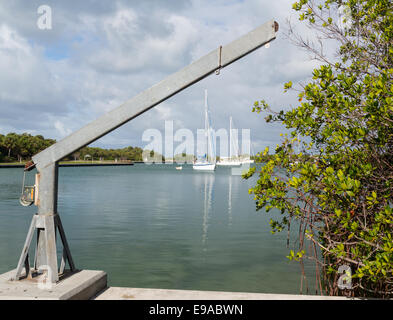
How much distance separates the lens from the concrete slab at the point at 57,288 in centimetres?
463

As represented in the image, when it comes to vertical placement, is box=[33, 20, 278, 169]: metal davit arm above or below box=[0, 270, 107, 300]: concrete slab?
above

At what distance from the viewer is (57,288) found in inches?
194

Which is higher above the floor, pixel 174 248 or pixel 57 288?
pixel 57 288

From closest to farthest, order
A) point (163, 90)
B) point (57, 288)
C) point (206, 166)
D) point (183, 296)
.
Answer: point (57, 288) → point (163, 90) → point (183, 296) → point (206, 166)

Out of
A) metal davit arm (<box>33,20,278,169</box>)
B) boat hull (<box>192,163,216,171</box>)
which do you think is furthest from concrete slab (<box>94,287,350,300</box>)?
boat hull (<box>192,163,216,171</box>)

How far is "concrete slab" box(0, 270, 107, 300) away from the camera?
4.63 m

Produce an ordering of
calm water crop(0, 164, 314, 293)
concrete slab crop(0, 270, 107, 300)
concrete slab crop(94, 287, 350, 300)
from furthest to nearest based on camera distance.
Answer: calm water crop(0, 164, 314, 293) < concrete slab crop(94, 287, 350, 300) < concrete slab crop(0, 270, 107, 300)

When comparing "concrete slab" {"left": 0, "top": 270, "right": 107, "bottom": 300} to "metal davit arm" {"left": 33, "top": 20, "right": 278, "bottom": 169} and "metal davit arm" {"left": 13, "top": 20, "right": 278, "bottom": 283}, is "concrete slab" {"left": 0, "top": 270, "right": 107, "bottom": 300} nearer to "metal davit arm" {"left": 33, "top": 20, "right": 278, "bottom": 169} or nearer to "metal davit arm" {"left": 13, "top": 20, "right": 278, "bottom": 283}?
"metal davit arm" {"left": 13, "top": 20, "right": 278, "bottom": 283}

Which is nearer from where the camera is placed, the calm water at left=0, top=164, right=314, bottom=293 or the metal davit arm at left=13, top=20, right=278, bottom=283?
the metal davit arm at left=13, top=20, right=278, bottom=283

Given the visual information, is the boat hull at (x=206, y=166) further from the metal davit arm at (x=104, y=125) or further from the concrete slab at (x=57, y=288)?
the metal davit arm at (x=104, y=125)

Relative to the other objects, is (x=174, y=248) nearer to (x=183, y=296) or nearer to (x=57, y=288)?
(x=183, y=296)

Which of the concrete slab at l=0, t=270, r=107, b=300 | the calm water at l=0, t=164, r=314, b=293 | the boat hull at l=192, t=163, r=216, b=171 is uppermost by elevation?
the boat hull at l=192, t=163, r=216, b=171

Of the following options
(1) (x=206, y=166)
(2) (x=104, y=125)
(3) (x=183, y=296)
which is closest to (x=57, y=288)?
(3) (x=183, y=296)
